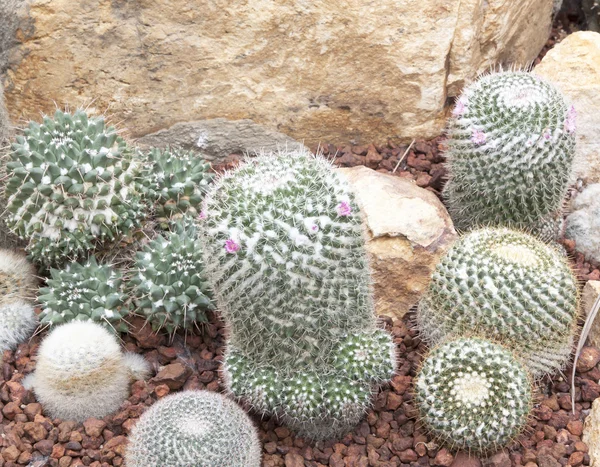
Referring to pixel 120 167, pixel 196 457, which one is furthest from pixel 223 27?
pixel 196 457

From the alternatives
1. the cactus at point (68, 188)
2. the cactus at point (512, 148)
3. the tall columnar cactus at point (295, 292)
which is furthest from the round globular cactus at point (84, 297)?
the cactus at point (512, 148)

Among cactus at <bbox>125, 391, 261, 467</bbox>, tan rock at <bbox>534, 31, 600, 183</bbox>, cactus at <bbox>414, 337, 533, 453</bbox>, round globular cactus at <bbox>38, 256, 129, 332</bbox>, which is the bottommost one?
round globular cactus at <bbox>38, 256, 129, 332</bbox>

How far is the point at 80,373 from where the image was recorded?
3.67 m

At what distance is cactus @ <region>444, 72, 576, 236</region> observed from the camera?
4.29m

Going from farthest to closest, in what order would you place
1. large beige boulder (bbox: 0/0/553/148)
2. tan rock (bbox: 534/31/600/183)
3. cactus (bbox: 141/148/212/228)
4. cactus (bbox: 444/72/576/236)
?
1. tan rock (bbox: 534/31/600/183)
2. large beige boulder (bbox: 0/0/553/148)
3. cactus (bbox: 141/148/212/228)
4. cactus (bbox: 444/72/576/236)

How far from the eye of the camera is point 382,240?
4395 millimetres

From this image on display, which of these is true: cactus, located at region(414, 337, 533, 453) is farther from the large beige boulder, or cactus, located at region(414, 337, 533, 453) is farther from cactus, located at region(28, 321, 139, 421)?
the large beige boulder

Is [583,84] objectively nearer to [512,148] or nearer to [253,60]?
[512,148]

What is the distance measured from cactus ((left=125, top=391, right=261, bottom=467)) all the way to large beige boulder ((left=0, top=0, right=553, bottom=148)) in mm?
2104

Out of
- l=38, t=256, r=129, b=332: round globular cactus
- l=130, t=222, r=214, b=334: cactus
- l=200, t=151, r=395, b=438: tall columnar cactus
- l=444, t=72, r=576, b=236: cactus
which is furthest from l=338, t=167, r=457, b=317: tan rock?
l=38, t=256, r=129, b=332: round globular cactus

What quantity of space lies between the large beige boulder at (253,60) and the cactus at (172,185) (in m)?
0.61

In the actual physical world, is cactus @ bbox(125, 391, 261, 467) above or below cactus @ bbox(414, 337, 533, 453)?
below

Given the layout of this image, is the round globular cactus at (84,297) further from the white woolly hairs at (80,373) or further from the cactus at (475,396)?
the cactus at (475,396)

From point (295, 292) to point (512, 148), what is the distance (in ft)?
5.21
